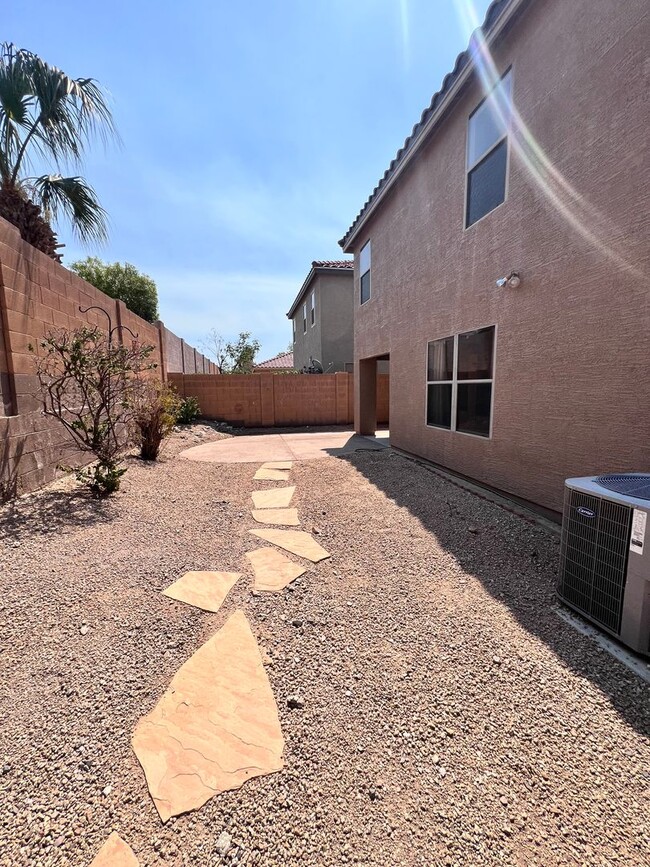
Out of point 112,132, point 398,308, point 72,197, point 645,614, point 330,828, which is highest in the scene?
point 112,132

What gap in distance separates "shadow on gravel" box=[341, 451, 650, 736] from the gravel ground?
0.02 metres

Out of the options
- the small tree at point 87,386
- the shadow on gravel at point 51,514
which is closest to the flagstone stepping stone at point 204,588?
the shadow on gravel at point 51,514

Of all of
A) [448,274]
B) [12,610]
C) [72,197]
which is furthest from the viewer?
[72,197]

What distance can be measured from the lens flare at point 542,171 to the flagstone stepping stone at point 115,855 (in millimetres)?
4656

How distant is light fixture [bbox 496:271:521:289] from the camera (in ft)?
14.4

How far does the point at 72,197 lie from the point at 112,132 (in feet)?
4.22

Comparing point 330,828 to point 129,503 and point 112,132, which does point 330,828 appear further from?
point 112,132

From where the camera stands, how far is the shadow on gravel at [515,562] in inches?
78.4

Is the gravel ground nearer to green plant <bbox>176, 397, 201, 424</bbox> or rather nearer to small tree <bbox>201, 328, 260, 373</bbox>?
green plant <bbox>176, 397, 201, 424</bbox>

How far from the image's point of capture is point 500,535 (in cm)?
375

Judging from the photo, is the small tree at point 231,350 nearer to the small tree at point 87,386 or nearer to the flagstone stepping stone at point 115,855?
the small tree at point 87,386

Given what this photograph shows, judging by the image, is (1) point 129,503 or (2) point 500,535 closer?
(2) point 500,535

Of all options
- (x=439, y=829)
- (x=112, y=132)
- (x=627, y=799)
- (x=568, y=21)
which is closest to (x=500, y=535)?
(x=627, y=799)

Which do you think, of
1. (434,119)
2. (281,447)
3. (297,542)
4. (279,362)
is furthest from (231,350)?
(297,542)
